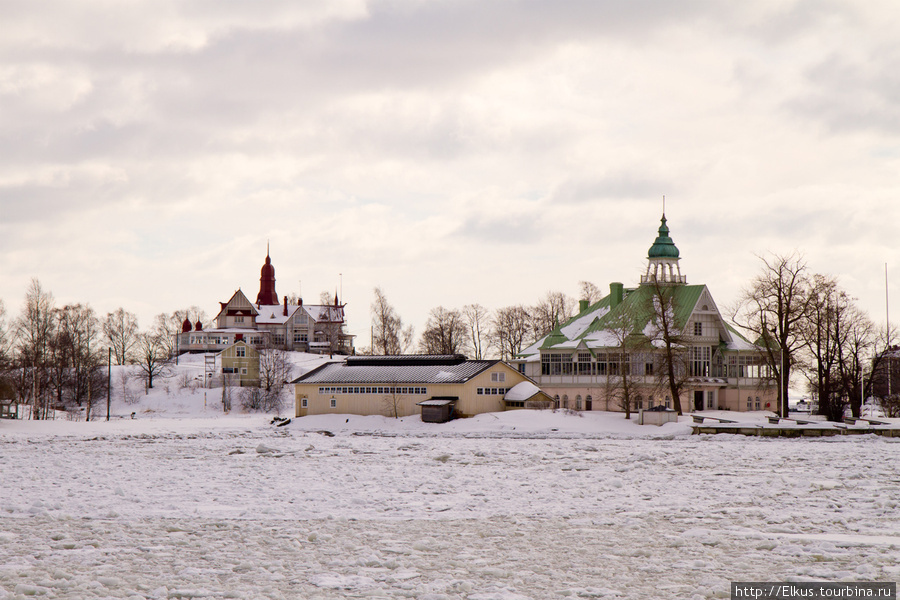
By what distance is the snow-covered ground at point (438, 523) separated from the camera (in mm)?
12016

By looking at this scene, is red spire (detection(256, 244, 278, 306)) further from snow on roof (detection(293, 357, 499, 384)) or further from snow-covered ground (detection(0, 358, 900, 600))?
snow-covered ground (detection(0, 358, 900, 600))

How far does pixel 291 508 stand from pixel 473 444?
22938mm

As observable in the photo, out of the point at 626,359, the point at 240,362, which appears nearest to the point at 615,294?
the point at 626,359

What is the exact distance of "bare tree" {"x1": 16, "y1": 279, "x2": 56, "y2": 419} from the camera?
71.6 meters

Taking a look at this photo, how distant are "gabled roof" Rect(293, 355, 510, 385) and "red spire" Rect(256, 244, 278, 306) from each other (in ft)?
215

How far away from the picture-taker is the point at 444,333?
101 metres

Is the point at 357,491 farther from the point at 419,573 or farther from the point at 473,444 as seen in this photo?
the point at 473,444

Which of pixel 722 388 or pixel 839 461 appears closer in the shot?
A: pixel 839 461

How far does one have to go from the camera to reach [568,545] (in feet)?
48.0

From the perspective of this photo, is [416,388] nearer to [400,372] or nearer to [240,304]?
[400,372]

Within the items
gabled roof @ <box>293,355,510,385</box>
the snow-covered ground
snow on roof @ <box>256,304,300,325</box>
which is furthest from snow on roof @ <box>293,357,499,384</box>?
snow on roof @ <box>256,304,300,325</box>

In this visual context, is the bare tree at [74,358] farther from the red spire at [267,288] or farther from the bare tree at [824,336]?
the bare tree at [824,336]

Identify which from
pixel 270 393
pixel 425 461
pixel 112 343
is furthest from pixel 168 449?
pixel 112 343

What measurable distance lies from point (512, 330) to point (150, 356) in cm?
4328
